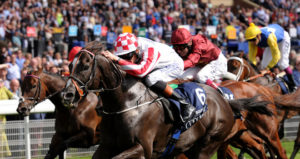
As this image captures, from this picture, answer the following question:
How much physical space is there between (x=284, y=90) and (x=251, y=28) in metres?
1.16

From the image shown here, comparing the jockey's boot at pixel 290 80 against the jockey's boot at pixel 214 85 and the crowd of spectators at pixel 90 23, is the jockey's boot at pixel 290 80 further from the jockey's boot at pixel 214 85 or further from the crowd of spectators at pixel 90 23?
the jockey's boot at pixel 214 85

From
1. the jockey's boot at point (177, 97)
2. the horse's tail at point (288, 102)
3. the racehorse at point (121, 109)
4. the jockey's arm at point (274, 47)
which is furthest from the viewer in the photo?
the jockey's arm at point (274, 47)

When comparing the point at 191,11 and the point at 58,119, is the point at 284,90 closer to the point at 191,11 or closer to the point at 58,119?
the point at 58,119

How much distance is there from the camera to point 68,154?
313 inches

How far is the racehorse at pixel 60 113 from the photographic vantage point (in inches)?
235

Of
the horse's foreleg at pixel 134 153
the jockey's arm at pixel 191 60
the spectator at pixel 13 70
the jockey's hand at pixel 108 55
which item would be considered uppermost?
the jockey's hand at pixel 108 55

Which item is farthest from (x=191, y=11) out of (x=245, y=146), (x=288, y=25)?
(x=245, y=146)

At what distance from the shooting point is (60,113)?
6.18 metres

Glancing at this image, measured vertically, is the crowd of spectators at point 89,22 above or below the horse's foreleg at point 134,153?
below

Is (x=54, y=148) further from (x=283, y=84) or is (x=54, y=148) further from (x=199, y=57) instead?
(x=283, y=84)

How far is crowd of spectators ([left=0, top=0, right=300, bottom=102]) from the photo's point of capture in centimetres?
1139

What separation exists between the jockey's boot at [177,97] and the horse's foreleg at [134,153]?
583 millimetres

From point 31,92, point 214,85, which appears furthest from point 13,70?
point 214,85

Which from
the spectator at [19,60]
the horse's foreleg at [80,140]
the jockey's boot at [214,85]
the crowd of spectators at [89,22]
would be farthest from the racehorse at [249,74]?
the spectator at [19,60]
